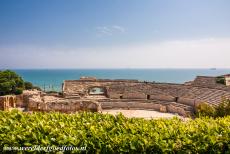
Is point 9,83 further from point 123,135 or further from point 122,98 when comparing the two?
point 123,135

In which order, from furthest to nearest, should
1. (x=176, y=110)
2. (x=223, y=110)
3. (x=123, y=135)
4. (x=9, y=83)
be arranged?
(x=9, y=83) < (x=176, y=110) < (x=223, y=110) < (x=123, y=135)

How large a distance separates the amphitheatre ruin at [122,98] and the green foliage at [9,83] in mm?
8424

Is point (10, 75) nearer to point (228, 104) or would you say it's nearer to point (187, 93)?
point (187, 93)

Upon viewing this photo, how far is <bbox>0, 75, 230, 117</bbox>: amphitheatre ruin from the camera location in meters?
28.8

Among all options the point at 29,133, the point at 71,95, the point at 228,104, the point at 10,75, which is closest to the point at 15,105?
the point at 71,95

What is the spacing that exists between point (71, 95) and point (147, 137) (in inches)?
1197

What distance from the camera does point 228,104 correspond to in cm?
2139

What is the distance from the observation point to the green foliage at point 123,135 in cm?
761

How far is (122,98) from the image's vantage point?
121 ft

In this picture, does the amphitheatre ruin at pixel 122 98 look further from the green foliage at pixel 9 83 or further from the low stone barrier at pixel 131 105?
the green foliage at pixel 9 83

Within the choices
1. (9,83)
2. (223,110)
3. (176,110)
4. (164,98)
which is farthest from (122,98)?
(9,83)

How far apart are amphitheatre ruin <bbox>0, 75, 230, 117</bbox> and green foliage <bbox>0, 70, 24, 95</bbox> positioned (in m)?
8.42

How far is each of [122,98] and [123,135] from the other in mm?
28957

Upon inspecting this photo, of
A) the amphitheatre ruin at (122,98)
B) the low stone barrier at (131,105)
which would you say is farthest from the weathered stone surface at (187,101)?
the low stone barrier at (131,105)
